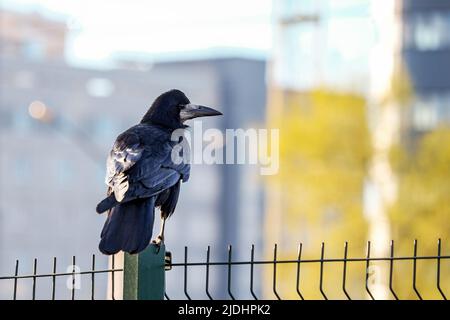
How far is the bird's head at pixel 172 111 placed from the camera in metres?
9.34

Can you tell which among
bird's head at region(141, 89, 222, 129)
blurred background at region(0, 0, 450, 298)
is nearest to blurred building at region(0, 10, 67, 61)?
blurred background at region(0, 0, 450, 298)

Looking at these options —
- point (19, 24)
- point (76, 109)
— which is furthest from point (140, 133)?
point (19, 24)

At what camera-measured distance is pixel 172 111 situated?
30.9ft

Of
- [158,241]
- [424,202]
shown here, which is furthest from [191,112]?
[424,202]

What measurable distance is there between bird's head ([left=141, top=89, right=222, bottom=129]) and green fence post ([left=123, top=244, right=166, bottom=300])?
1.88 metres

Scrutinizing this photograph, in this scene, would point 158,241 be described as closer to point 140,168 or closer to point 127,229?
point 127,229

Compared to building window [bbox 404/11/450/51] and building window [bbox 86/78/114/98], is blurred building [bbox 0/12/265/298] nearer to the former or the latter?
building window [bbox 86/78/114/98]

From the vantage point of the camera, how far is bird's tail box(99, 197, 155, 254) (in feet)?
24.2

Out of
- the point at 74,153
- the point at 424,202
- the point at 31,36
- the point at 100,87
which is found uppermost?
the point at 31,36

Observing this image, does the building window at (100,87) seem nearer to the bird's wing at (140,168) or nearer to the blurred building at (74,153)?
the blurred building at (74,153)

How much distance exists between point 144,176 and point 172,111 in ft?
4.57

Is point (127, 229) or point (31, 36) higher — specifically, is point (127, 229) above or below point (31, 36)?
below

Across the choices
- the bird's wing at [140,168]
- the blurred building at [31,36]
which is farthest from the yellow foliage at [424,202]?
the blurred building at [31,36]
